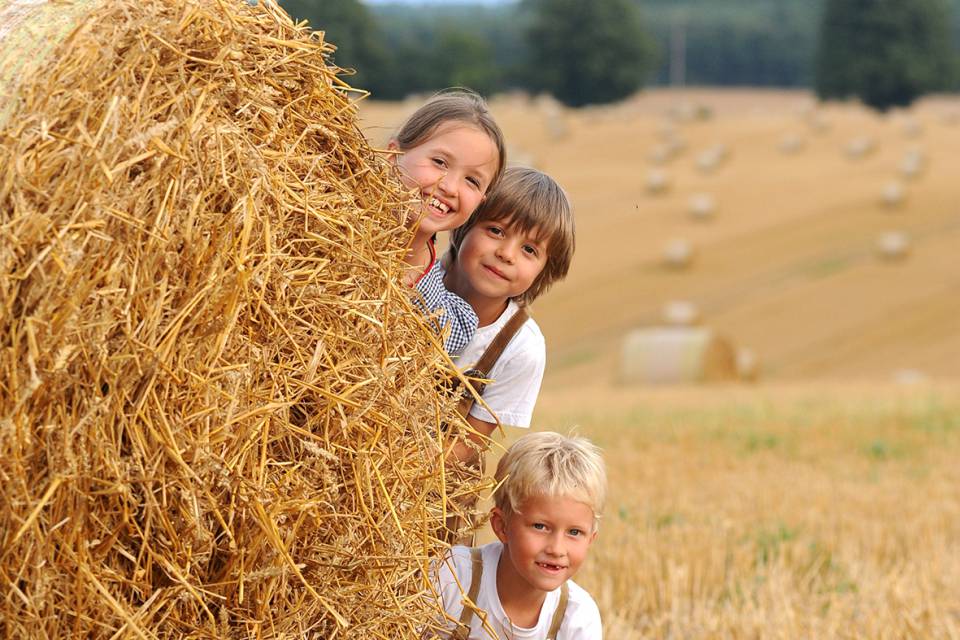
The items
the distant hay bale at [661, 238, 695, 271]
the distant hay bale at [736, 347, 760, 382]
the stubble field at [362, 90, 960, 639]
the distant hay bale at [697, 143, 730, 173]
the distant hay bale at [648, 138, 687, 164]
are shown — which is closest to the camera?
the stubble field at [362, 90, 960, 639]

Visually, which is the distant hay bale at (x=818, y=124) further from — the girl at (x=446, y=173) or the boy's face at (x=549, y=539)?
the boy's face at (x=549, y=539)

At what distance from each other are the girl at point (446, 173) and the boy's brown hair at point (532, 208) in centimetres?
8

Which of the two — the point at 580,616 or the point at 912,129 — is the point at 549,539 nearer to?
the point at 580,616

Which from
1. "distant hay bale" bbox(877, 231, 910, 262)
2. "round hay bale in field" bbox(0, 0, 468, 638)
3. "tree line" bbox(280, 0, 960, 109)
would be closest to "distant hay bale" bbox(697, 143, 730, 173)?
"distant hay bale" bbox(877, 231, 910, 262)

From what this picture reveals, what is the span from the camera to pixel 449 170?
3.81 meters

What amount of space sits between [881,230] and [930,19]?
56134mm

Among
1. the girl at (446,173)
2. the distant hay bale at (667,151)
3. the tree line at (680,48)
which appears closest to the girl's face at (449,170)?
the girl at (446,173)

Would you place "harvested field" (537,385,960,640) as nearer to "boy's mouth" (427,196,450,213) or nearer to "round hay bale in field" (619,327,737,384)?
"boy's mouth" (427,196,450,213)

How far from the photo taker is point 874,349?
2317 cm

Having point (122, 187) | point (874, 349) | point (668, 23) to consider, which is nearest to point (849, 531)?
point (122, 187)

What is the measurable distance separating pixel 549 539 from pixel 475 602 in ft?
1.08

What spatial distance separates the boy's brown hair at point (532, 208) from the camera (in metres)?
3.97

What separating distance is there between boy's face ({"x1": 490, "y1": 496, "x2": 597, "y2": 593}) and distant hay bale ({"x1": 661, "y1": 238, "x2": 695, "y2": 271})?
25.4m

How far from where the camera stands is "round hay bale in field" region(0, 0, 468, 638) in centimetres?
270
